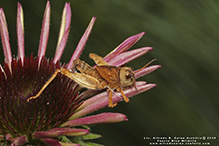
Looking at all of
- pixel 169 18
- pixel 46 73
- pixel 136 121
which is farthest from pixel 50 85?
pixel 169 18

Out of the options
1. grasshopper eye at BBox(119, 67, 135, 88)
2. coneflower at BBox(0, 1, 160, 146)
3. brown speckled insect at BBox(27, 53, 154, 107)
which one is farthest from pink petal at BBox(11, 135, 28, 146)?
grasshopper eye at BBox(119, 67, 135, 88)

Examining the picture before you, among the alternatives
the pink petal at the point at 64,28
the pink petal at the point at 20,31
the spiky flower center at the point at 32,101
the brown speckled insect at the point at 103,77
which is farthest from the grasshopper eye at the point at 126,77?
the pink petal at the point at 20,31

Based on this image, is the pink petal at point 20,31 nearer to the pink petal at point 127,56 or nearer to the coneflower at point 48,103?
the coneflower at point 48,103

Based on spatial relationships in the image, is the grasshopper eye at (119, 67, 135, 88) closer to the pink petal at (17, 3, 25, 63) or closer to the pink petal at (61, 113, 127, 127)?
the pink petal at (61, 113, 127, 127)

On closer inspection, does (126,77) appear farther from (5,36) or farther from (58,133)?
(5,36)

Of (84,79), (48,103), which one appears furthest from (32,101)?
(84,79)
